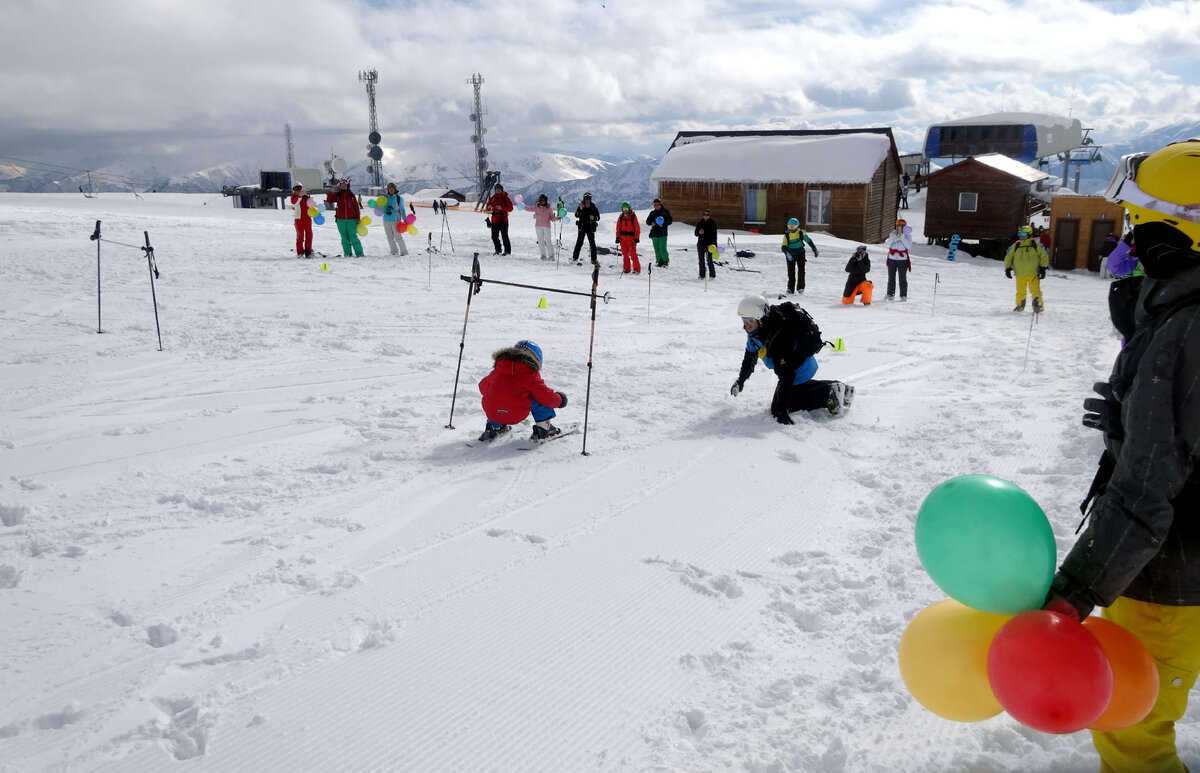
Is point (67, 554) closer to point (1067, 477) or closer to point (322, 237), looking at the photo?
point (1067, 477)

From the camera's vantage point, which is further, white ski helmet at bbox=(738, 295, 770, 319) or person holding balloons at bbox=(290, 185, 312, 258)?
person holding balloons at bbox=(290, 185, 312, 258)

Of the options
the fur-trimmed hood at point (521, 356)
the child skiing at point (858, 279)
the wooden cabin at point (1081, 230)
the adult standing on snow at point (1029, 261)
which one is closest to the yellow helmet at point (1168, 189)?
the fur-trimmed hood at point (521, 356)

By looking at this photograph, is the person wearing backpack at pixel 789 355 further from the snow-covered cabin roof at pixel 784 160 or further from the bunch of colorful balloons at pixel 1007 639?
the snow-covered cabin roof at pixel 784 160

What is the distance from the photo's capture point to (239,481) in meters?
5.41

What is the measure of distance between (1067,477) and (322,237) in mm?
19454

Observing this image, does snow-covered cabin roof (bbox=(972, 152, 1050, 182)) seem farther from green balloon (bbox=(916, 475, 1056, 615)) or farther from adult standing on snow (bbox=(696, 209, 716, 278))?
green balloon (bbox=(916, 475, 1056, 615))

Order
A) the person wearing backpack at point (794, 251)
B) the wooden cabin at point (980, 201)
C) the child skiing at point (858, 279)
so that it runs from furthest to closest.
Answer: the wooden cabin at point (980, 201) < the person wearing backpack at point (794, 251) < the child skiing at point (858, 279)

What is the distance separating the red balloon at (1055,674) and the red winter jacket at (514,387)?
4.59m

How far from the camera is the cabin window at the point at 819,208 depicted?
1161 inches

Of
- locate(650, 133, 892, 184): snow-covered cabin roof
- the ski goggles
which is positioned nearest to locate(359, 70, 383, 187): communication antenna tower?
locate(650, 133, 892, 184): snow-covered cabin roof

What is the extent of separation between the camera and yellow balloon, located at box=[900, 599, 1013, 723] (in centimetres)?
212

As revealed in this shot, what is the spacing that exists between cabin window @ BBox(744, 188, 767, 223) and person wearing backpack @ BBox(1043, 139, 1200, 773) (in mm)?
29100

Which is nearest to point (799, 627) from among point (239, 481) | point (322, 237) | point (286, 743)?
point (286, 743)

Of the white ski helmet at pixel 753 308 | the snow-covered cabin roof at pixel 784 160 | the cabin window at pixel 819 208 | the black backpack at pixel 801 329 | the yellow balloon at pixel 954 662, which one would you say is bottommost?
the yellow balloon at pixel 954 662
